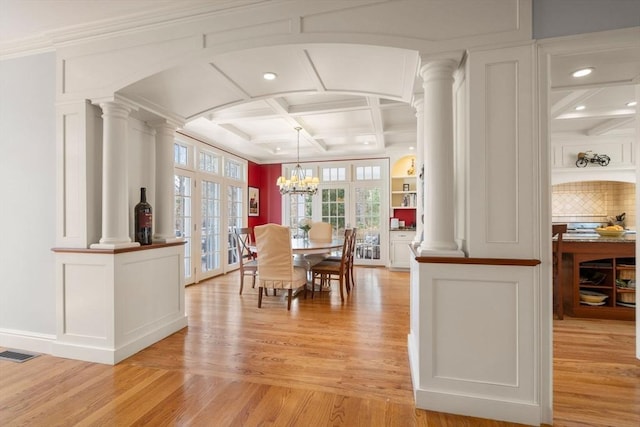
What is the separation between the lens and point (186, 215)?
5297 millimetres

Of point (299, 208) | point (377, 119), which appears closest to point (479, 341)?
point (377, 119)

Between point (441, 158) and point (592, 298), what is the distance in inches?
124

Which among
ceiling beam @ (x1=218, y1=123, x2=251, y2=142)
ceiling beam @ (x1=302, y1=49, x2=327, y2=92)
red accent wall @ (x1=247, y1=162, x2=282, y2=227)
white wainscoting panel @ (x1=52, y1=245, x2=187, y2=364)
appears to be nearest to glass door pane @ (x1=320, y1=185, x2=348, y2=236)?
red accent wall @ (x1=247, y1=162, x2=282, y2=227)

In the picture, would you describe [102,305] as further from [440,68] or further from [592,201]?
[592,201]

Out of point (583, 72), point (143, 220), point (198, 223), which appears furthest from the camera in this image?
point (198, 223)

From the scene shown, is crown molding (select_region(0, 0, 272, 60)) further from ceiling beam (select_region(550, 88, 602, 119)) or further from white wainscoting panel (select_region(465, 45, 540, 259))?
ceiling beam (select_region(550, 88, 602, 119))

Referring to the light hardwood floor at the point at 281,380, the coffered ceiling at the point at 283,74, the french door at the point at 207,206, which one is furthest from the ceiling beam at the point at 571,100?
the french door at the point at 207,206

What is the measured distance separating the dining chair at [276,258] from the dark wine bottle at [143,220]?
45.6 inches

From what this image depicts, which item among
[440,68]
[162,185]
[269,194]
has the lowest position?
[162,185]

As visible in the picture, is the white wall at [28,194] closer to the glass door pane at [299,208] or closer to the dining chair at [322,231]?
the dining chair at [322,231]

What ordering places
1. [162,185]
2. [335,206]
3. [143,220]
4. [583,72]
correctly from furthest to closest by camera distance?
[335,206] < [162,185] < [143,220] < [583,72]

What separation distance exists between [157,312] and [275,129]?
11.5 feet

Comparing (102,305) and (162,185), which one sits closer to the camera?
(102,305)

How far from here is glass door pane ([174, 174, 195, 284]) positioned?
5.14 meters
